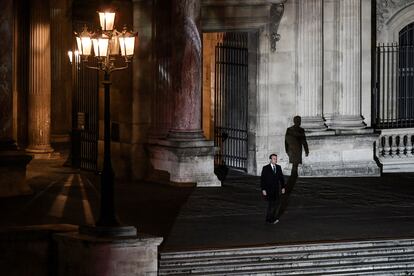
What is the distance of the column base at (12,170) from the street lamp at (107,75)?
4.70 m

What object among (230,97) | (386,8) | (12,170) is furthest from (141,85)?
(386,8)

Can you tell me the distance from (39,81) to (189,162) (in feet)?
22.9

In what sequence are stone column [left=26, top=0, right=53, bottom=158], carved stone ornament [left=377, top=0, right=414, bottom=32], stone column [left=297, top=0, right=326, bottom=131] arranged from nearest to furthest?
stone column [left=297, top=0, right=326, bottom=131]
carved stone ornament [left=377, top=0, right=414, bottom=32]
stone column [left=26, top=0, right=53, bottom=158]

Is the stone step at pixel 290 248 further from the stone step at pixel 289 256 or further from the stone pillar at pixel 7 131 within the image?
the stone pillar at pixel 7 131

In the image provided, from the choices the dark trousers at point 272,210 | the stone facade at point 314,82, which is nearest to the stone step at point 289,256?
the dark trousers at point 272,210

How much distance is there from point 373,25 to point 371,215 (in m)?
8.55

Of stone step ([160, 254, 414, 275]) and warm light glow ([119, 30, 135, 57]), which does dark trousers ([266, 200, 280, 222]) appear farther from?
warm light glow ([119, 30, 135, 57])

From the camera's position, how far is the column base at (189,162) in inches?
1324

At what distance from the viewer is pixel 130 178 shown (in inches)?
1375

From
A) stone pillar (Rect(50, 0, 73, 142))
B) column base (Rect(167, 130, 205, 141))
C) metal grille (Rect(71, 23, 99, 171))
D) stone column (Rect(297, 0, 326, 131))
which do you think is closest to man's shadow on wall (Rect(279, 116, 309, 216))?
column base (Rect(167, 130, 205, 141))

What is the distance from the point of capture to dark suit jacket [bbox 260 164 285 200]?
2839cm

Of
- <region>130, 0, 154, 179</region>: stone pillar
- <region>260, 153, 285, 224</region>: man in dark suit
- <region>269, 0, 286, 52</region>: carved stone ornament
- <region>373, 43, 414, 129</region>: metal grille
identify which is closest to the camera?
<region>260, 153, 285, 224</region>: man in dark suit

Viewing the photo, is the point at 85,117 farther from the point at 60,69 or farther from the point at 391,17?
the point at 391,17

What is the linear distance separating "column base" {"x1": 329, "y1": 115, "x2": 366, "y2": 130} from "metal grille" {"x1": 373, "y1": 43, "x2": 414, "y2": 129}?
1.01m
